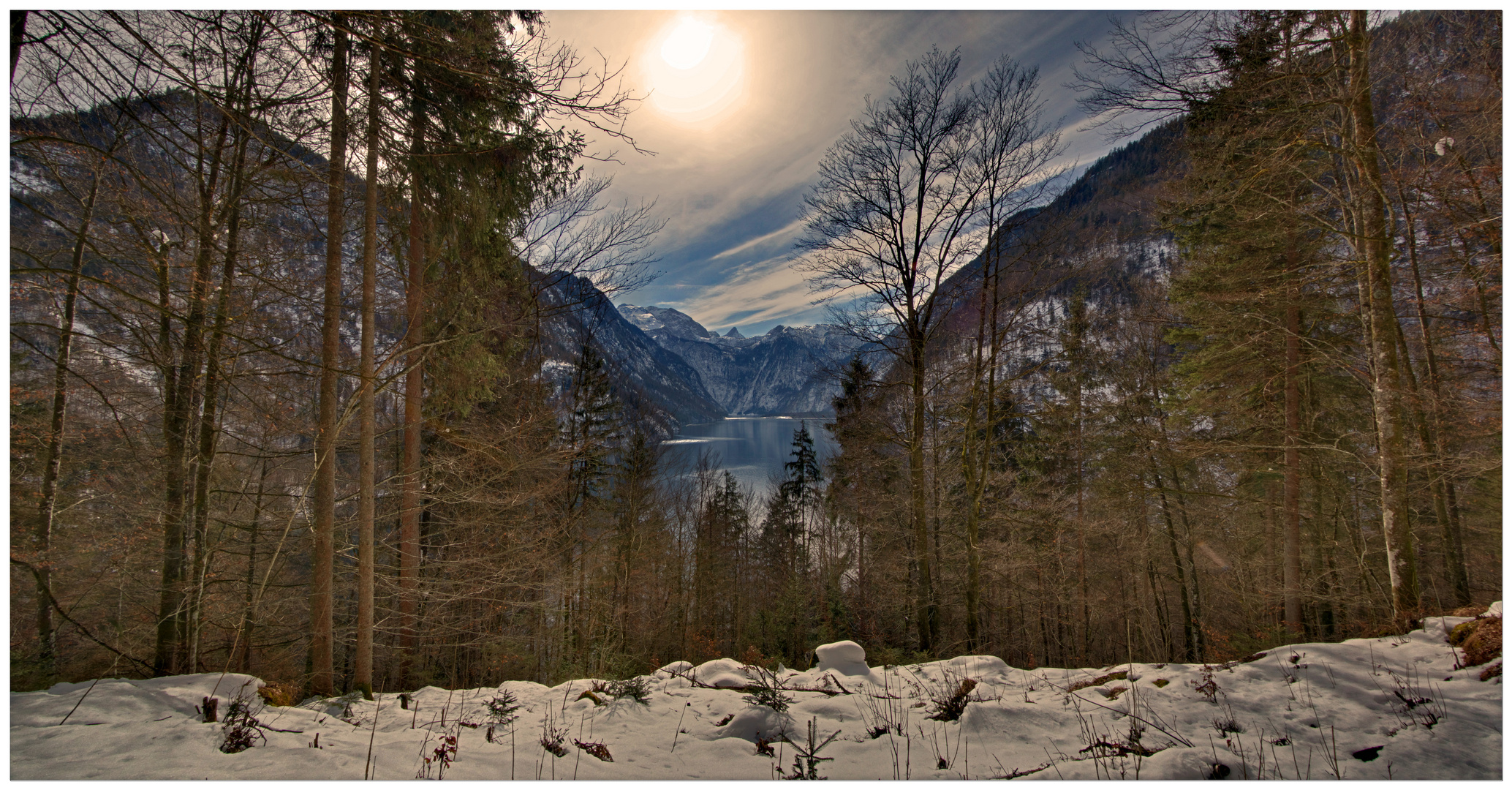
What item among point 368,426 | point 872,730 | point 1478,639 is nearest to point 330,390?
point 368,426

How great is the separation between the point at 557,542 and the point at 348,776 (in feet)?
26.5

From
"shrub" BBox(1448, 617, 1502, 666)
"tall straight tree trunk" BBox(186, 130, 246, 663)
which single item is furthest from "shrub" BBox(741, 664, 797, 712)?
"tall straight tree trunk" BBox(186, 130, 246, 663)

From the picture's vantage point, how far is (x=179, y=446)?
4445 millimetres

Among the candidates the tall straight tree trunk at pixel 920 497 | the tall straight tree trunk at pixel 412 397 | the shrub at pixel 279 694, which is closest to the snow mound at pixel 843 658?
the tall straight tree trunk at pixel 920 497

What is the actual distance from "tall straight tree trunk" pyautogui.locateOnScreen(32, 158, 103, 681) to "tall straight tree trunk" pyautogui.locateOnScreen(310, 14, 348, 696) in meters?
1.36

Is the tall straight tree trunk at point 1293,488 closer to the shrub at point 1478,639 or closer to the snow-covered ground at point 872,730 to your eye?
the snow-covered ground at point 872,730

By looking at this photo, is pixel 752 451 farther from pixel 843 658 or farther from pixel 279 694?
pixel 279 694

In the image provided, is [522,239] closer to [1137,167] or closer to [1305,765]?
[1305,765]

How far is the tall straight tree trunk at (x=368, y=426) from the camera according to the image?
4062mm

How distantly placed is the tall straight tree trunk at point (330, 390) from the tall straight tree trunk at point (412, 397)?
73 centimetres

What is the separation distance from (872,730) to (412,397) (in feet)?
19.6

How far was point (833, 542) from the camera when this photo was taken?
56.5 ft

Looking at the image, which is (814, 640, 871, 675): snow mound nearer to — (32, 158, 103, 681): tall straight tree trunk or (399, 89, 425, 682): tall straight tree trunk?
(399, 89, 425, 682): tall straight tree trunk

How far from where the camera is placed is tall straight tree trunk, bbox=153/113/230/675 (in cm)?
409
